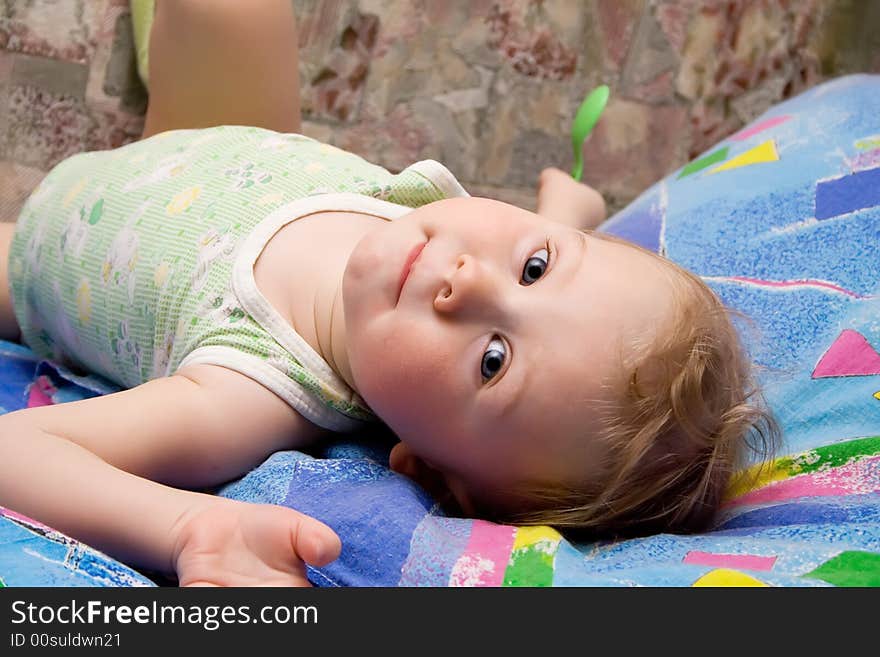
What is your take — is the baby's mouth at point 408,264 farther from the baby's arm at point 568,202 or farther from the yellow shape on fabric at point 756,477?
the baby's arm at point 568,202

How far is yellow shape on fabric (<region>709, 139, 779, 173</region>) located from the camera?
1.36m

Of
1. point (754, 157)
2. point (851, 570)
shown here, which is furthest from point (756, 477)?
point (754, 157)

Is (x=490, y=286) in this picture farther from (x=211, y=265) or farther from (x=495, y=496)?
(x=211, y=265)

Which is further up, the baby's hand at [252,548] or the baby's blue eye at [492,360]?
the baby's blue eye at [492,360]

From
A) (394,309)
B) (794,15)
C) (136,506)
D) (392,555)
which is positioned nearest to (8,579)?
(136,506)

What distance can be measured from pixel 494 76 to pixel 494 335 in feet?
3.03

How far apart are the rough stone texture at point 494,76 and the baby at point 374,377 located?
438 millimetres

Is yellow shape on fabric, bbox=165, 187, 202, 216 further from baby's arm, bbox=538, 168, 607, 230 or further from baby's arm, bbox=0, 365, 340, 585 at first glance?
baby's arm, bbox=538, 168, 607, 230

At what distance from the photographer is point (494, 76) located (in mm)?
1688

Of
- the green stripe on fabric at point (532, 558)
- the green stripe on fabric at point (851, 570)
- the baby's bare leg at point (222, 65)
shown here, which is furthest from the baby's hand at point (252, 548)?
the baby's bare leg at point (222, 65)

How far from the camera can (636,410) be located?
851 millimetres

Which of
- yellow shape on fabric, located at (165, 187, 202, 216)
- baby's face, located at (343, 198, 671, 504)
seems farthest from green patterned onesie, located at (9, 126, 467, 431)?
baby's face, located at (343, 198, 671, 504)

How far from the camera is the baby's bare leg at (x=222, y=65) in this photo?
1269mm

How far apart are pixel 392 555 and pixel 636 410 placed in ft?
0.77
